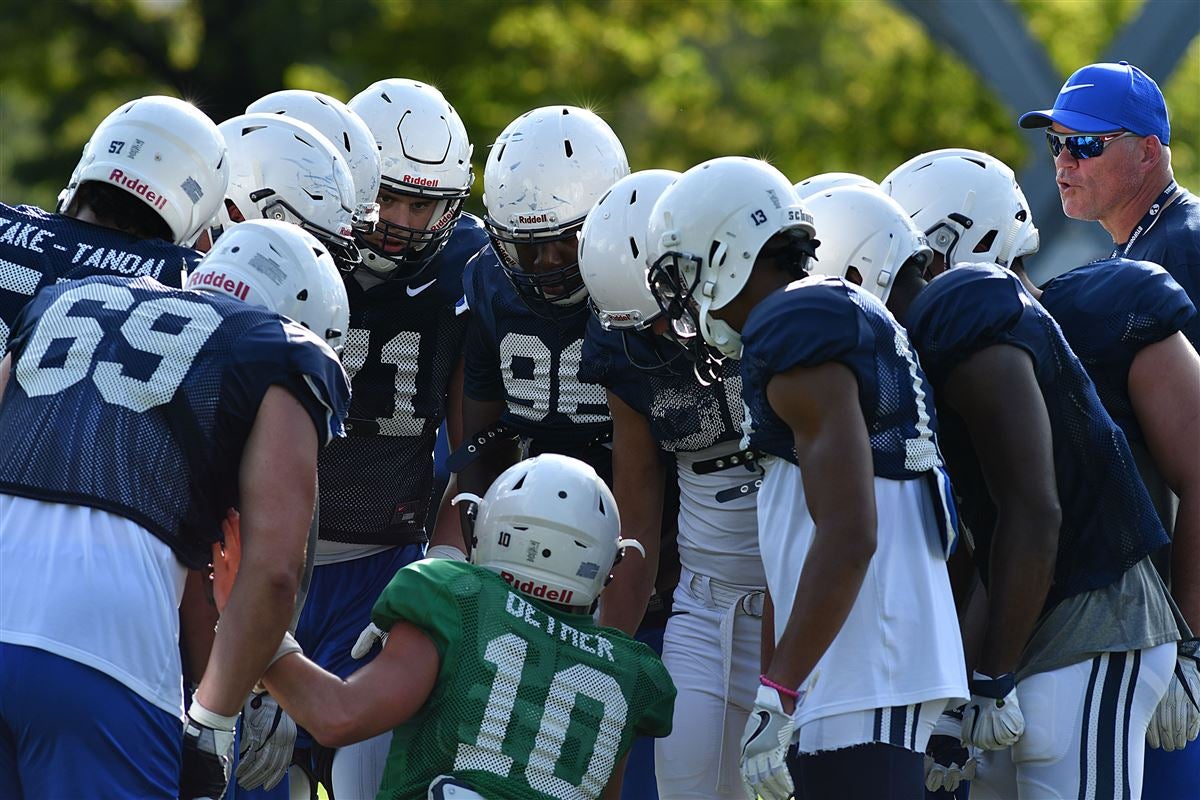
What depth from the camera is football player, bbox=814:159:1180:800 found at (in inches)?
135

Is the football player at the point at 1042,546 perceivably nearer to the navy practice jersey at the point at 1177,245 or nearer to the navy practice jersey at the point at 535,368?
the navy practice jersey at the point at 535,368

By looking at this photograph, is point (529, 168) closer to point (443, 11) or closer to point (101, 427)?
point (101, 427)

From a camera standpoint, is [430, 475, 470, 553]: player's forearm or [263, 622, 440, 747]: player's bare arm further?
[430, 475, 470, 553]: player's forearm

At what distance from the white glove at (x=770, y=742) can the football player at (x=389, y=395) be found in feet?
6.41

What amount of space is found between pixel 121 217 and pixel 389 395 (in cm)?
130

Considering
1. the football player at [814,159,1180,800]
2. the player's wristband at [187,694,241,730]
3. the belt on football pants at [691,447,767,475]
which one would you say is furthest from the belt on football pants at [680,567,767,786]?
the player's wristband at [187,694,241,730]

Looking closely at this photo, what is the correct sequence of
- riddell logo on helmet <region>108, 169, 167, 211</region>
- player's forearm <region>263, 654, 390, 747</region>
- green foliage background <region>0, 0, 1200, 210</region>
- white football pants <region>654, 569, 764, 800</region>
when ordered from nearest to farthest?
1. player's forearm <region>263, 654, 390, 747</region>
2. riddell logo on helmet <region>108, 169, 167, 211</region>
3. white football pants <region>654, 569, 764, 800</region>
4. green foliage background <region>0, 0, 1200, 210</region>

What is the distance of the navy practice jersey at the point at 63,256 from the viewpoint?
151 inches

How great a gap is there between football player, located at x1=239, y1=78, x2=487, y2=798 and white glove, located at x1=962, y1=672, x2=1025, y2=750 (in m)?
2.12

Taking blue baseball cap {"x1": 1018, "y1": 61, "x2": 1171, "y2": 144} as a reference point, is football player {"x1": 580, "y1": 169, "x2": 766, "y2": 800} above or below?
below

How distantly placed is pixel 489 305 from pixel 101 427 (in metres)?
2.07

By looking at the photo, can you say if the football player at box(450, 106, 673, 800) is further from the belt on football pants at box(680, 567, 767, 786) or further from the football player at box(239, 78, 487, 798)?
the belt on football pants at box(680, 567, 767, 786)

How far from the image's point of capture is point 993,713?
3.48 meters

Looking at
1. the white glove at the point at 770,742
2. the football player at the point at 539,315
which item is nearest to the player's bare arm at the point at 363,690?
the white glove at the point at 770,742
